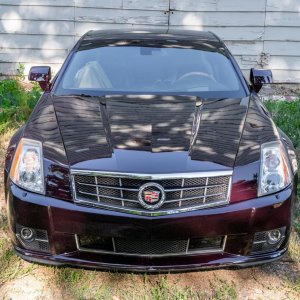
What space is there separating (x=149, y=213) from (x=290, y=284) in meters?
1.07

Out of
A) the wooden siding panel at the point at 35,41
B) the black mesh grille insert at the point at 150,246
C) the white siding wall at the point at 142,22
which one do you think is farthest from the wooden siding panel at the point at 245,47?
the black mesh grille insert at the point at 150,246

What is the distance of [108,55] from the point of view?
4500 millimetres

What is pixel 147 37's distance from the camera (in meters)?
4.72

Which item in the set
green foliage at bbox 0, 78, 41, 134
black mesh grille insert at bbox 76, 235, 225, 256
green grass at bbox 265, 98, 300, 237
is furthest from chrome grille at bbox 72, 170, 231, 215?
green foliage at bbox 0, 78, 41, 134

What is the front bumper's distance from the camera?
2865mm

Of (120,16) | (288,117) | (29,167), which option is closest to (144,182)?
(29,167)

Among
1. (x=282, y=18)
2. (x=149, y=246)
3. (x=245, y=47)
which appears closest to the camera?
(x=149, y=246)

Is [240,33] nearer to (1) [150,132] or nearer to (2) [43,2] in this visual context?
(2) [43,2]

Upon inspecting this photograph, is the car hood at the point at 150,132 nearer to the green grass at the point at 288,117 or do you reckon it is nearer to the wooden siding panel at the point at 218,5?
the green grass at the point at 288,117

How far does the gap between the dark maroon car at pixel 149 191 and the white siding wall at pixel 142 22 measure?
520cm

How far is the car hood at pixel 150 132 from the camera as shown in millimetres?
2955

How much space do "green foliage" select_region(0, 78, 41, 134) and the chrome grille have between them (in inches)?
126

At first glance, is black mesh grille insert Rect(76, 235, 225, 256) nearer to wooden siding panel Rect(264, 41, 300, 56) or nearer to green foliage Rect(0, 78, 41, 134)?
green foliage Rect(0, 78, 41, 134)

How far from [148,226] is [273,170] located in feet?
2.71
